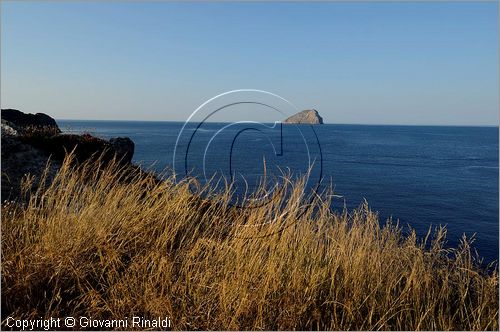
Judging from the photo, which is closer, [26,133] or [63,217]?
[63,217]

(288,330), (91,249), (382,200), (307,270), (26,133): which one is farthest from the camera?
(382,200)

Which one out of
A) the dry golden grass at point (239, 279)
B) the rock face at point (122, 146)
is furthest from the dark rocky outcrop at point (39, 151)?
the dry golden grass at point (239, 279)

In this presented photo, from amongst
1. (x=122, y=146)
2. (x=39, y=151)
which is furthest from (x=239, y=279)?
(x=122, y=146)

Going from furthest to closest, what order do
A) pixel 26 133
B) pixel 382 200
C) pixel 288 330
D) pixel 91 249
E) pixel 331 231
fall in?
1. pixel 382 200
2. pixel 26 133
3. pixel 331 231
4. pixel 91 249
5. pixel 288 330

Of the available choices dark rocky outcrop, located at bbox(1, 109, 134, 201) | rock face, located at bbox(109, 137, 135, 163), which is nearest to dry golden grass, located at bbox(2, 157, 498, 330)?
dark rocky outcrop, located at bbox(1, 109, 134, 201)

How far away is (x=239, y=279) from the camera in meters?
3.35

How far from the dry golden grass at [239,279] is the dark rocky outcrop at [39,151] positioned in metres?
2.95

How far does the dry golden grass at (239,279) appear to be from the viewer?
3.21 m

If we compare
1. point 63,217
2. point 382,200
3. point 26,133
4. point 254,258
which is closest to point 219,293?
point 254,258

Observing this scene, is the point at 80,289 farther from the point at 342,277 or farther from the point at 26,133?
the point at 26,133

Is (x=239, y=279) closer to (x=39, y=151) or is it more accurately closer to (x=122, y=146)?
Result: (x=39, y=151)

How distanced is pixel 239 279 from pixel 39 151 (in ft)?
A: 23.1

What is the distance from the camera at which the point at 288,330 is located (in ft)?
10.2

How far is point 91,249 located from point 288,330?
2.12m
